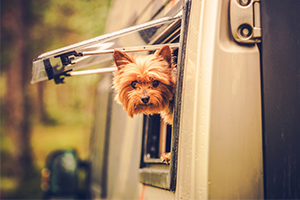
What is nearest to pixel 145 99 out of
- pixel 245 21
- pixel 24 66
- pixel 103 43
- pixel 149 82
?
pixel 149 82

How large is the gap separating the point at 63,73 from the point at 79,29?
12.0 metres

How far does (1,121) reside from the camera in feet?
49.3

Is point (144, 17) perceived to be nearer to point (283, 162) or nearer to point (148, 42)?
point (148, 42)

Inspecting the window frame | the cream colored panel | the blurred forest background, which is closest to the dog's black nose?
the window frame

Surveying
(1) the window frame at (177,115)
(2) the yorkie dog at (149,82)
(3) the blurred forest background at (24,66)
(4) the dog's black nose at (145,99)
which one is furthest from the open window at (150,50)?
(3) the blurred forest background at (24,66)

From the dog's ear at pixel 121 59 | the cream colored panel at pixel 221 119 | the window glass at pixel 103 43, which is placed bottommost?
the cream colored panel at pixel 221 119

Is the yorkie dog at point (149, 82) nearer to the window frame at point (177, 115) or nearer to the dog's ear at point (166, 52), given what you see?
the dog's ear at point (166, 52)

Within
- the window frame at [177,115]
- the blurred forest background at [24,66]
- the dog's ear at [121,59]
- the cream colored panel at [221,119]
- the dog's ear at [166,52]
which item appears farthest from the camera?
the blurred forest background at [24,66]

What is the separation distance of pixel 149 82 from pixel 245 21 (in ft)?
2.51

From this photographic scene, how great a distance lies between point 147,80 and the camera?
2.13m

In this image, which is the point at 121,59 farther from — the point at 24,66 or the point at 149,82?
the point at 24,66

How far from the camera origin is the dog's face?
210 cm

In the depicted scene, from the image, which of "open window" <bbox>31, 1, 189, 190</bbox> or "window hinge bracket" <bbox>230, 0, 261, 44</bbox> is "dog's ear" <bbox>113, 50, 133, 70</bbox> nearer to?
"open window" <bbox>31, 1, 189, 190</bbox>

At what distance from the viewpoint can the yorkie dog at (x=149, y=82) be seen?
209 centimetres
